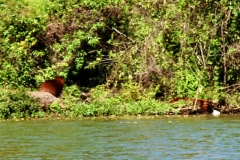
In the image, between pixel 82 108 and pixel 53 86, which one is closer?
pixel 82 108

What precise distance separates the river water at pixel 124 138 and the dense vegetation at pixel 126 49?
7.21 ft

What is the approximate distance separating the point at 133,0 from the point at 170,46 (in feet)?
8.18

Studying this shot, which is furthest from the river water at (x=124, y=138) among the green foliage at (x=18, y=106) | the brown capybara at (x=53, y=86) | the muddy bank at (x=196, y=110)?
the brown capybara at (x=53, y=86)

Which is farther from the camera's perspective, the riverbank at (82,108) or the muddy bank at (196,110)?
the muddy bank at (196,110)

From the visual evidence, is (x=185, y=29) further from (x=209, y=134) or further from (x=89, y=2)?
(x=209, y=134)

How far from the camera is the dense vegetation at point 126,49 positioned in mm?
19859

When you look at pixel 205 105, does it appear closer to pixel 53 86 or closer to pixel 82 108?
pixel 82 108

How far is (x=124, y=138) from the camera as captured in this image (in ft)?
44.2

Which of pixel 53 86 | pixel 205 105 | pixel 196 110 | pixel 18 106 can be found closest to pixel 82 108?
pixel 18 106

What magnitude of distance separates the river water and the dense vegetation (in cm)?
220

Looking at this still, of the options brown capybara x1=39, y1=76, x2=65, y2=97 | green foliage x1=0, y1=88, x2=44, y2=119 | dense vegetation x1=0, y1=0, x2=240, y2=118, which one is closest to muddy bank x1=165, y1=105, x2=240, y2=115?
dense vegetation x1=0, y1=0, x2=240, y2=118

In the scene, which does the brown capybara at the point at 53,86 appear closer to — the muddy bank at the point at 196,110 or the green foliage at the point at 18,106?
the green foliage at the point at 18,106

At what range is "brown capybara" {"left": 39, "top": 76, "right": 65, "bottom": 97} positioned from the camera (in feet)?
64.2

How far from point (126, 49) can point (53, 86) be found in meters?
2.95
